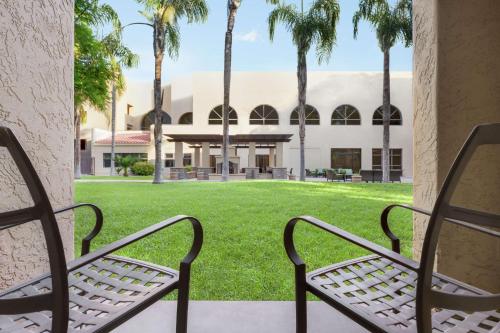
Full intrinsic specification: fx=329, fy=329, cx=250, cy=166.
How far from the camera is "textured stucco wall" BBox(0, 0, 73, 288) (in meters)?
1.69

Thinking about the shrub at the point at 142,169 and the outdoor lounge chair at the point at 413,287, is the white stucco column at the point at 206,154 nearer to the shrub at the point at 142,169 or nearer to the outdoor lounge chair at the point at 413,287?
the shrub at the point at 142,169

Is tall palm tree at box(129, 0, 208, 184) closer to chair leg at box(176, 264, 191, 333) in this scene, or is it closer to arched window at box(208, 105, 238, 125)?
arched window at box(208, 105, 238, 125)

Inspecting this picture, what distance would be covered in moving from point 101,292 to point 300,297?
2.80ft

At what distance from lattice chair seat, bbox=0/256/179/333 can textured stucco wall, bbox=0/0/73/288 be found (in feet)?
1.43

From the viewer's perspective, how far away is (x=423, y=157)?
2.05m

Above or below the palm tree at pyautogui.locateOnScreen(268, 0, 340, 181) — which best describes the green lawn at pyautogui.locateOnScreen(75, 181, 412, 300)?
below

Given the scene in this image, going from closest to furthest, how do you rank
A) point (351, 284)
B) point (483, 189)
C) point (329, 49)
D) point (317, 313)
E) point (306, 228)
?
point (351, 284) < point (483, 189) < point (317, 313) < point (306, 228) < point (329, 49)

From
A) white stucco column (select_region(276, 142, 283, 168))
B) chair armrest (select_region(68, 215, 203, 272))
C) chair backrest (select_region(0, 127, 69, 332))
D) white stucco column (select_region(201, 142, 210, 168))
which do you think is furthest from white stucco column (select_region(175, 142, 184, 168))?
chair backrest (select_region(0, 127, 69, 332))

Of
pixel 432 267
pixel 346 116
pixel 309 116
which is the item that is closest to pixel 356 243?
pixel 432 267

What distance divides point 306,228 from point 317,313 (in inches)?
113

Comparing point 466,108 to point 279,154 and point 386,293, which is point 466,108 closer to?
point 386,293

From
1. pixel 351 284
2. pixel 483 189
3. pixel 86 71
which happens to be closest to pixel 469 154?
pixel 351 284

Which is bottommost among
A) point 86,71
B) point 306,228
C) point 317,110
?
point 306,228

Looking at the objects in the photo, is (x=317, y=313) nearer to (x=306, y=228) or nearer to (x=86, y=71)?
(x=306, y=228)
